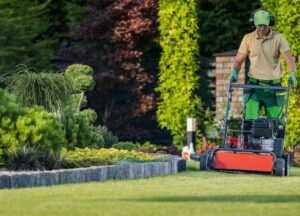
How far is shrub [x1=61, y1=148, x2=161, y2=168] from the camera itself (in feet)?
47.6

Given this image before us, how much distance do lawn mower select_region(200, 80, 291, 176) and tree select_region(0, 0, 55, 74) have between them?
416 inches

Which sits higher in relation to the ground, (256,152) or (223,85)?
(223,85)

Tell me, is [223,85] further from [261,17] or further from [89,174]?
[89,174]

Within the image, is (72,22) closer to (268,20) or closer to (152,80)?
(152,80)

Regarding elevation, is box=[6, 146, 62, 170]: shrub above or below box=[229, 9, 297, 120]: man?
below

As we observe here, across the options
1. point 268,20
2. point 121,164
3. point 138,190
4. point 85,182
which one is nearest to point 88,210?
point 138,190

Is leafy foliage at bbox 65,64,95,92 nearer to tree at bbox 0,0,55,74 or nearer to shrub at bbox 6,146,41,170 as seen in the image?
shrub at bbox 6,146,41,170

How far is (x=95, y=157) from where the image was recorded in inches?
592

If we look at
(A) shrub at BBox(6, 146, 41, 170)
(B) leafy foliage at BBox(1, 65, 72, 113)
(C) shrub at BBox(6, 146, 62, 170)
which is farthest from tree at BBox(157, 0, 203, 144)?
(A) shrub at BBox(6, 146, 41, 170)

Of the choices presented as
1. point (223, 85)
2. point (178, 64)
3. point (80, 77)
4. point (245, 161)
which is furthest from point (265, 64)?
point (223, 85)

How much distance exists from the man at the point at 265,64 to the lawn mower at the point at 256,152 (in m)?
0.22

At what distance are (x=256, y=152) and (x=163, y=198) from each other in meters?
4.33

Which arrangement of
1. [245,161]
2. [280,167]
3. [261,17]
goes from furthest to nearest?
[261,17], [245,161], [280,167]

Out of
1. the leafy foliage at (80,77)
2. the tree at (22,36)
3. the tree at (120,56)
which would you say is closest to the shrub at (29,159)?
the leafy foliage at (80,77)
